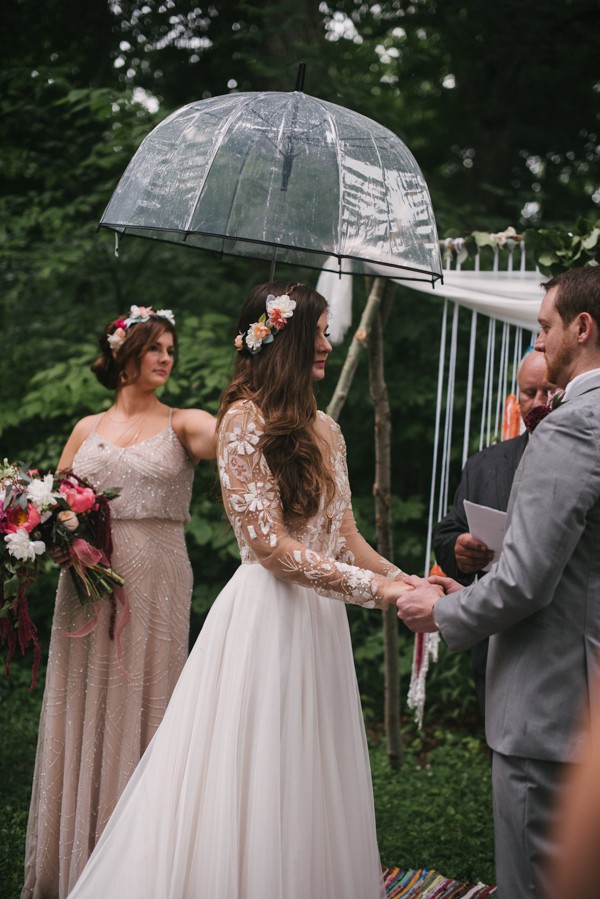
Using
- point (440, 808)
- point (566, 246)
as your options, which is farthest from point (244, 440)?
point (440, 808)

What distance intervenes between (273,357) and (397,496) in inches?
176

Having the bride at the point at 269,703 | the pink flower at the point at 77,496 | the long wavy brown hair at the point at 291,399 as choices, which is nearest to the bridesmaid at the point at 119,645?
the pink flower at the point at 77,496

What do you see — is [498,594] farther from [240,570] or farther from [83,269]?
[83,269]

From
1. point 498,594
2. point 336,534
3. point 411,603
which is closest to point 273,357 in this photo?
point 336,534

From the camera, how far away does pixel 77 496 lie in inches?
140

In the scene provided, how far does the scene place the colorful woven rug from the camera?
12.1 ft

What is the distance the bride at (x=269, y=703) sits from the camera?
2646 mm

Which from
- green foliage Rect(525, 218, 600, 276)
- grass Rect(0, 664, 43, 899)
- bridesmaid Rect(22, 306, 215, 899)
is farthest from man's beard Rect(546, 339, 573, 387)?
grass Rect(0, 664, 43, 899)

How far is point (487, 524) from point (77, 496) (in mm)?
1590

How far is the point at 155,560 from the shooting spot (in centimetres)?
381

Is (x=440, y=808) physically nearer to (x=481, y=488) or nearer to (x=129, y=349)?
(x=481, y=488)

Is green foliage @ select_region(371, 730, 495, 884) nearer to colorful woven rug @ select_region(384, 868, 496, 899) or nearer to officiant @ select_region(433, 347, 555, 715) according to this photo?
colorful woven rug @ select_region(384, 868, 496, 899)

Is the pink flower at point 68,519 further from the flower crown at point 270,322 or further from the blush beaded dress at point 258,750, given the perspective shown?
the flower crown at point 270,322

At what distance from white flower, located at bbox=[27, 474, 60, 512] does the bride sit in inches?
36.3
